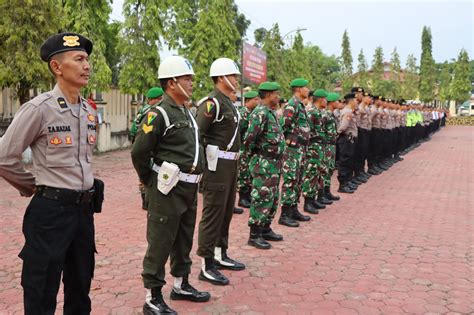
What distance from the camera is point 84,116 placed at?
262cm

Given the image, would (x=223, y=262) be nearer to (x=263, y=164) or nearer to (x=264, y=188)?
(x=264, y=188)

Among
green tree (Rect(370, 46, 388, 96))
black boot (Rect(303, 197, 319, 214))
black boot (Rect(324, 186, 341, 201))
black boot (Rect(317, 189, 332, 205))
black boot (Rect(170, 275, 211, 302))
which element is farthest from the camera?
green tree (Rect(370, 46, 388, 96))

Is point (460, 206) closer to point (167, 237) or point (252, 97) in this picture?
point (252, 97)

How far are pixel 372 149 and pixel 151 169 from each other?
361 inches

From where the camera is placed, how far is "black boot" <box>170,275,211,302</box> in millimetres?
3654

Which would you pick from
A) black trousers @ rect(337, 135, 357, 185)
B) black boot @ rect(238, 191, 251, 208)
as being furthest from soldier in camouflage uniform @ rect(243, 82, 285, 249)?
black trousers @ rect(337, 135, 357, 185)

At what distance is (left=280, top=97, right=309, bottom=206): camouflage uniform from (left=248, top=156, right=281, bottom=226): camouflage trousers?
95 cm

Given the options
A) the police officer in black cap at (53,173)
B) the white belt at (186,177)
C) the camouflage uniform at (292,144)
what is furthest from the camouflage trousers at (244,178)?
the police officer in black cap at (53,173)

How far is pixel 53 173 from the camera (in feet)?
8.05

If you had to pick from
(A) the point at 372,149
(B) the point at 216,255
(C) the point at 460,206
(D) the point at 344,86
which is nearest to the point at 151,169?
(B) the point at 216,255

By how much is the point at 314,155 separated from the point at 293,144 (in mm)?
1327

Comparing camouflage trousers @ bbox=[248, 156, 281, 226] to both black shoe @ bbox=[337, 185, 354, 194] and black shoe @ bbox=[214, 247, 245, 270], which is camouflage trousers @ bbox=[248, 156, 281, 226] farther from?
black shoe @ bbox=[337, 185, 354, 194]

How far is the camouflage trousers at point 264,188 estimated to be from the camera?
16.5 ft

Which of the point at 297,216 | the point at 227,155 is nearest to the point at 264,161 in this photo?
the point at 227,155
